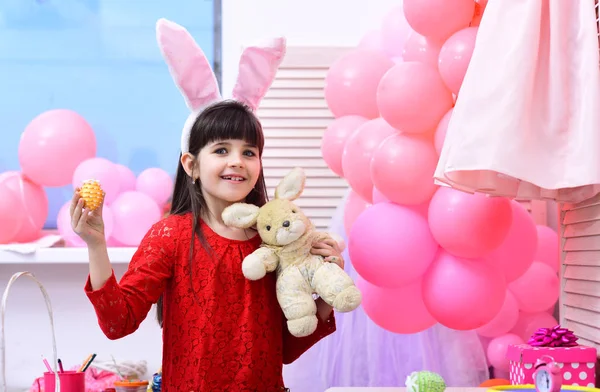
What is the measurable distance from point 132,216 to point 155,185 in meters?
0.24

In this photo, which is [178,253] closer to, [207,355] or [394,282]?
[207,355]

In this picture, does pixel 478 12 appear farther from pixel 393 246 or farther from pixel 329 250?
pixel 329 250

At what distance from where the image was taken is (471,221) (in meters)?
2.25

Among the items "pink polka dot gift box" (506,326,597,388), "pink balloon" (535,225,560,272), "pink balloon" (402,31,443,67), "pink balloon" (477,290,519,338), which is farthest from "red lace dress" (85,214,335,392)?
"pink balloon" (535,225,560,272)

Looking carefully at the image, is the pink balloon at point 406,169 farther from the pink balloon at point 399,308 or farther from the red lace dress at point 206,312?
the red lace dress at point 206,312

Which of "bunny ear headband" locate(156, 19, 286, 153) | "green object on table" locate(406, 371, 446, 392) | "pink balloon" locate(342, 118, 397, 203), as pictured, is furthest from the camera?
"pink balloon" locate(342, 118, 397, 203)

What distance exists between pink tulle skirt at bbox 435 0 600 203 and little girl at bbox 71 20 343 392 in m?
0.50

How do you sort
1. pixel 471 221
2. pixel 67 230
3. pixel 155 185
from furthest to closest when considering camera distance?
1. pixel 155 185
2. pixel 67 230
3. pixel 471 221

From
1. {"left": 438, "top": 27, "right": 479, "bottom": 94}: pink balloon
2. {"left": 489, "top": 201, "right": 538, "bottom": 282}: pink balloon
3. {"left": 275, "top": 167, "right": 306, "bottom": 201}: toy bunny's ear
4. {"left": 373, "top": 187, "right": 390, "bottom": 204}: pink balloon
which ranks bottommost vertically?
{"left": 489, "top": 201, "right": 538, "bottom": 282}: pink balloon

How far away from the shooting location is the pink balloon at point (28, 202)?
10.4 ft

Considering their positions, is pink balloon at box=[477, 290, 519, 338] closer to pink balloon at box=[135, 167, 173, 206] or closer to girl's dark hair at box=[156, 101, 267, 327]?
girl's dark hair at box=[156, 101, 267, 327]

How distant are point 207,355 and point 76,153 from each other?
Answer: 61.1 inches

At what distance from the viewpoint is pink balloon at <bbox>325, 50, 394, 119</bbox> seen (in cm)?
282

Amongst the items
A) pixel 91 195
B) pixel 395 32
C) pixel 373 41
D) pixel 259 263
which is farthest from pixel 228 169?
pixel 373 41
